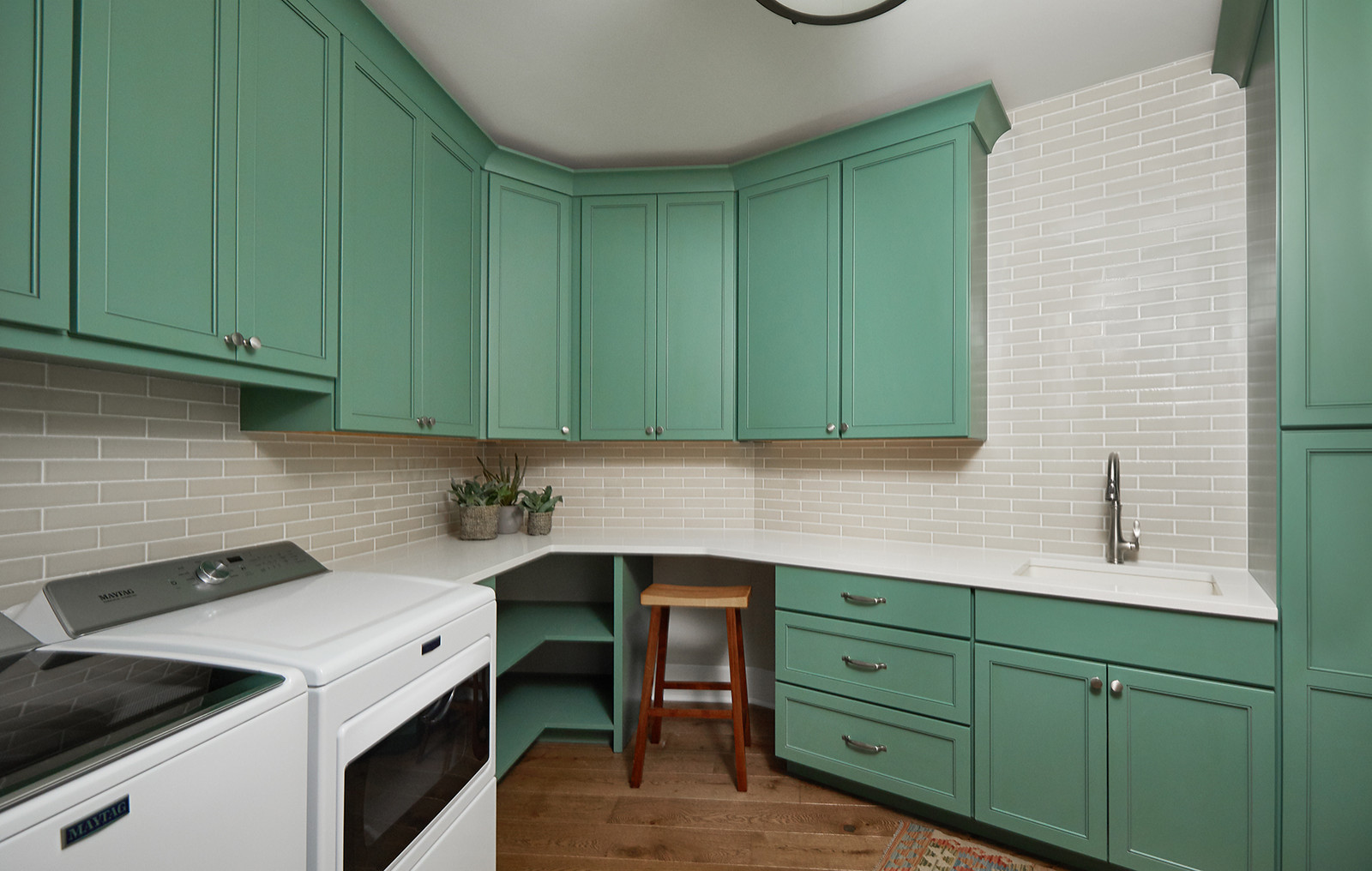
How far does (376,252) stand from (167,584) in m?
1.06

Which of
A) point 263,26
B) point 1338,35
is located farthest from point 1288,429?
point 263,26

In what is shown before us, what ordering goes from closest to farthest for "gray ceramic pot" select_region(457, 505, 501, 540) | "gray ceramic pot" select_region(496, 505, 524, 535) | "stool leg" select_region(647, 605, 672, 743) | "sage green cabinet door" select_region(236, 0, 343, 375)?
"sage green cabinet door" select_region(236, 0, 343, 375)
"stool leg" select_region(647, 605, 672, 743)
"gray ceramic pot" select_region(457, 505, 501, 540)
"gray ceramic pot" select_region(496, 505, 524, 535)

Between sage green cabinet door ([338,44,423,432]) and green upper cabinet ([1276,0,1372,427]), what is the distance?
2493mm

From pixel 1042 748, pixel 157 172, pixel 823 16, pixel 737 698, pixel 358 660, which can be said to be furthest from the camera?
pixel 737 698

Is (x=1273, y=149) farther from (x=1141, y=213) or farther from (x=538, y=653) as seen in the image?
(x=538, y=653)

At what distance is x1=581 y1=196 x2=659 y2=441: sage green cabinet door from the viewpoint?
2922mm

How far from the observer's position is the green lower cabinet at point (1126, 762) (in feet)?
5.43

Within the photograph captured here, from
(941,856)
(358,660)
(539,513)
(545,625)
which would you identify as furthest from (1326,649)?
(539,513)

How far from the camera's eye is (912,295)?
7.97 feet

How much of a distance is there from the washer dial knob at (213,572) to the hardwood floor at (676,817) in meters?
1.20

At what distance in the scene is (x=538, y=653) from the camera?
10.5 ft

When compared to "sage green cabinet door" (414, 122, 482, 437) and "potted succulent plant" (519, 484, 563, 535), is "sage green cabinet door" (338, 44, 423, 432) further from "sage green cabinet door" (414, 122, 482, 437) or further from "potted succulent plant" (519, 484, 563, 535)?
"potted succulent plant" (519, 484, 563, 535)

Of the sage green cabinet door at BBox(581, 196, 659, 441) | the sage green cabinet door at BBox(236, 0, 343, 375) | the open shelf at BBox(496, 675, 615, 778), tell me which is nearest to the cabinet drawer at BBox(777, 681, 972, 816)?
the open shelf at BBox(496, 675, 615, 778)

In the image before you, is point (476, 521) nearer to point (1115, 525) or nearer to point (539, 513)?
point (539, 513)
